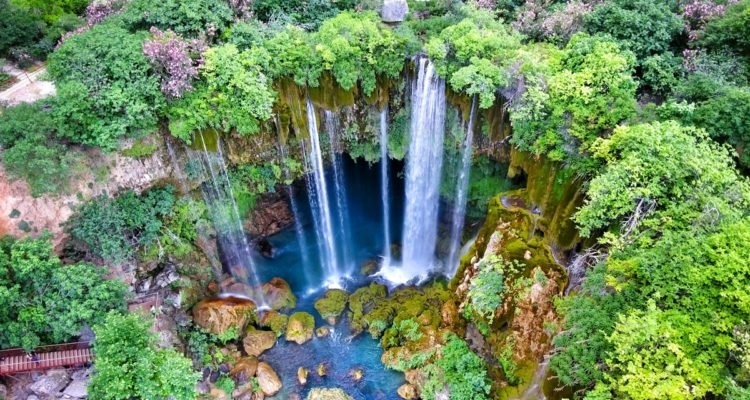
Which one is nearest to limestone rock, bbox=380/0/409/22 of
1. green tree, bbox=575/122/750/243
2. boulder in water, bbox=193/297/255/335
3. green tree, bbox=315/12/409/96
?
green tree, bbox=315/12/409/96

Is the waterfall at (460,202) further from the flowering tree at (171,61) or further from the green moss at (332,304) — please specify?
the flowering tree at (171,61)

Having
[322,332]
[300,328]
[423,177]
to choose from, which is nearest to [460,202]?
[423,177]

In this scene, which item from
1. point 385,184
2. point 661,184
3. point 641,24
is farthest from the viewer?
point 385,184

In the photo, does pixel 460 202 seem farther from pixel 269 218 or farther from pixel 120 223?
pixel 120 223

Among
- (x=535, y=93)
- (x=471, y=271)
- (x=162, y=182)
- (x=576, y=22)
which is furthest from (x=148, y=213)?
(x=576, y=22)

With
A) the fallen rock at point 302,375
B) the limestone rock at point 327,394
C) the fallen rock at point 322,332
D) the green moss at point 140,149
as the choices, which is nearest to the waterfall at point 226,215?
the green moss at point 140,149

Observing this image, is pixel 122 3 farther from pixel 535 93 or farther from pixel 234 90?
pixel 535 93

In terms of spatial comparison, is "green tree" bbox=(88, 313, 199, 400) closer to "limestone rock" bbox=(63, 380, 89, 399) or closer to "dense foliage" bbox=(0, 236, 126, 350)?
"dense foliage" bbox=(0, 236, 126, 350)
